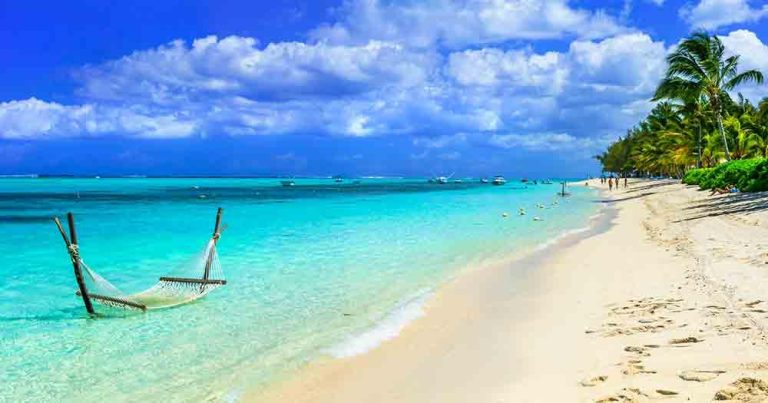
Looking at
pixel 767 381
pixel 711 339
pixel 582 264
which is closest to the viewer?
pixel 767 381

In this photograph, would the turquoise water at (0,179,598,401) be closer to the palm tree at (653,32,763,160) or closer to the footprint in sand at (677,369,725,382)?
the footprint in sand at (677,369,725,382)

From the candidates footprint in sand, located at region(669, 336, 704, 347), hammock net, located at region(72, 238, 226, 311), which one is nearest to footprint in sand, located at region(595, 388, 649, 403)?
footprint in sand, located at region(669, 336, 704, 347)

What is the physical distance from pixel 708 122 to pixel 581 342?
50153 mm

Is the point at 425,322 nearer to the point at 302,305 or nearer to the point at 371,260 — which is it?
the point at 302,305

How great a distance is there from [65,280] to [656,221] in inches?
905

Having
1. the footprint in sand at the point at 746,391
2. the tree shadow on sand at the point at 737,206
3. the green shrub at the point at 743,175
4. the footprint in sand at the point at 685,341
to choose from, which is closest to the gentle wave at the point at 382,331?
the footprint in sand at the point at 685,341

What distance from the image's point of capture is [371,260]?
18.0 metres

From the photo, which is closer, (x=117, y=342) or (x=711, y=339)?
(x=711, y=339)

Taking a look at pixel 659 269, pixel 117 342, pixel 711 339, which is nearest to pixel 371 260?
pixel 659 269

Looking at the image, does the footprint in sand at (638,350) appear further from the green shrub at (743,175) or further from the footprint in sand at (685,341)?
the green shrub at (743,175)

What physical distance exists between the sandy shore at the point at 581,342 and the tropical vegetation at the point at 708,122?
21.7m

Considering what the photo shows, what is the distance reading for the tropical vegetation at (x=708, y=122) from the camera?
34.6 m

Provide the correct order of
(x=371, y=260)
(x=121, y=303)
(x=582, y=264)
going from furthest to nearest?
(x=371, y=260) < (x=582, y=264) < (x=121, y=303)

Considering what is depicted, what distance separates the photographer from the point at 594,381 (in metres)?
5.93
